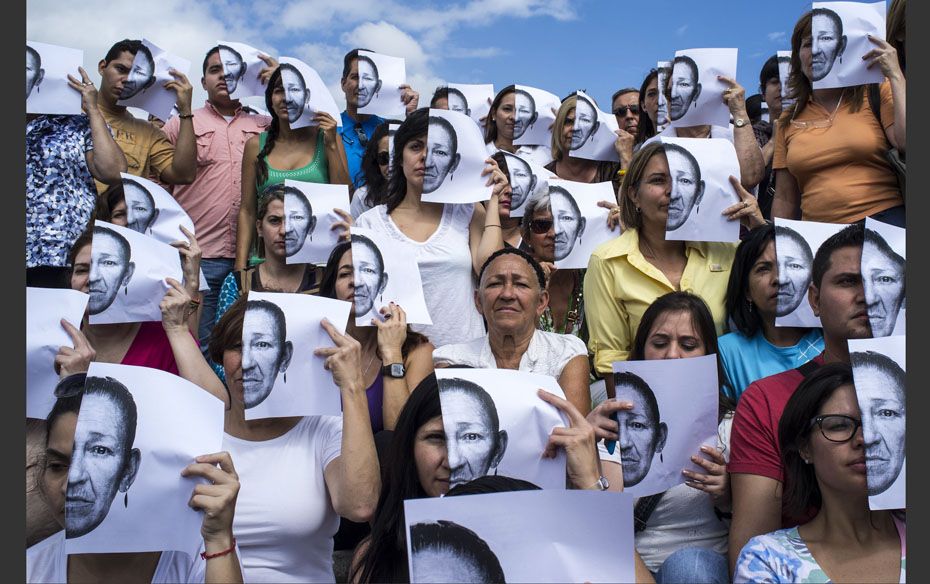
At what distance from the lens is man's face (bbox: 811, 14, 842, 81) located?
15.3 feet

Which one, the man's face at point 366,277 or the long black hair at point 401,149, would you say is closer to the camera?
the man's face at point 366,277

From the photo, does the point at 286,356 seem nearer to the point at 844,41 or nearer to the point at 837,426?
the point at 837,426

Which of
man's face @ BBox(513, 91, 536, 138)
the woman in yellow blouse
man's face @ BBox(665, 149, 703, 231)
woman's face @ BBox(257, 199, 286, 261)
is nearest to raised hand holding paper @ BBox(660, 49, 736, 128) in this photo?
the woman in yellow blouse

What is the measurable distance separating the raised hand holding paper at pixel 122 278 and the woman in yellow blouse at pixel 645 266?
6.72 feet

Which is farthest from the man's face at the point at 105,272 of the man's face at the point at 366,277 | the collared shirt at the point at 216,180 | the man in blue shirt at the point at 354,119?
the man in blue shirt at the point at 354,119

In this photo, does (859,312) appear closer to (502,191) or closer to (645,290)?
(645,290)

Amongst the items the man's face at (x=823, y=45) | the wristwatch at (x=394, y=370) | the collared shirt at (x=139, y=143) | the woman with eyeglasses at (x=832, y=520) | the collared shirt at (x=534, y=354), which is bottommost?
the woman with eyeglasses at (x=832, y=520)

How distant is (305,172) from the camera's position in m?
5.86

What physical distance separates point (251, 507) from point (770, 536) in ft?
5.79

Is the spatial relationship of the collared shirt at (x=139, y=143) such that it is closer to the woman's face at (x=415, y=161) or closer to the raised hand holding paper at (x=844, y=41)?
the woman's face at (x=415, y=161)

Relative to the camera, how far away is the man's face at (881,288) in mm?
3328

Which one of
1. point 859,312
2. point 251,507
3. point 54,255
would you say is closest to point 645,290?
point 859,312

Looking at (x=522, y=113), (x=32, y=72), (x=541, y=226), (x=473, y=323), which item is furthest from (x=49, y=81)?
(x=522, y=113)

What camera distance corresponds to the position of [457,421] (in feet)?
9.57
